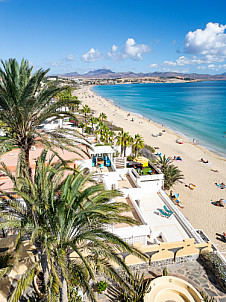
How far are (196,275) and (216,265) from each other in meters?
0.93

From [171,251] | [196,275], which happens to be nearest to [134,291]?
[171,251]

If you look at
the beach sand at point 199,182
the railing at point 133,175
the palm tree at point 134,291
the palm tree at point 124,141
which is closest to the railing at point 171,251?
the palm tree at point 134,291

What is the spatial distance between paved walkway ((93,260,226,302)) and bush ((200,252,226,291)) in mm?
199

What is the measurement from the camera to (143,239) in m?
10.4

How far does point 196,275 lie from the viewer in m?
8.72

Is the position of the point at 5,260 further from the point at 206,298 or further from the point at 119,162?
the point at 119,162

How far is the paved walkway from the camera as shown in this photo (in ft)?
25.9

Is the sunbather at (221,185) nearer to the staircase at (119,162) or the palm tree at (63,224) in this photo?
the staircase at (119,162)

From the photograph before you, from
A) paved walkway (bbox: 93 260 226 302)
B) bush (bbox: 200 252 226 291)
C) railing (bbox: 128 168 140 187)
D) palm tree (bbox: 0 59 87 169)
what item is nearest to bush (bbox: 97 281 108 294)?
paved walkway (bbox: 93 260 226 302)

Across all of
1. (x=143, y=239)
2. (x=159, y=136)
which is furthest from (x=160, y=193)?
(x=159, y=136)

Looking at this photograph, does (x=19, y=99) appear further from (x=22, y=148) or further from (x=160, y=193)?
(x=160, y=193)

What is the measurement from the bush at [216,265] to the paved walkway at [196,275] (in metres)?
0.20

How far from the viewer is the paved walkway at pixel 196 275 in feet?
25.9

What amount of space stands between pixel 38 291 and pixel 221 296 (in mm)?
6685
